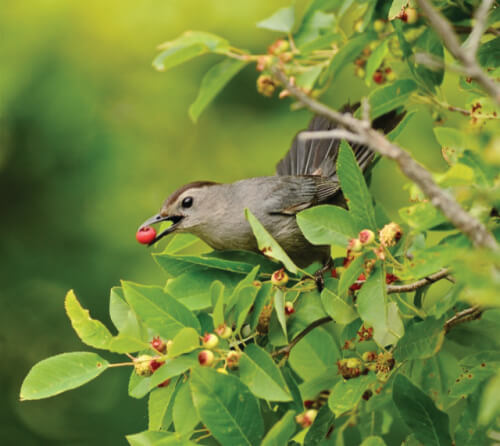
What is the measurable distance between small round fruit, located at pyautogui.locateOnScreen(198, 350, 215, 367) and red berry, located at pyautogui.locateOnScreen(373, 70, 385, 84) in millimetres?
1436

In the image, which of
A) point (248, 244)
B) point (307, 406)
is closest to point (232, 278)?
point (307, 406)

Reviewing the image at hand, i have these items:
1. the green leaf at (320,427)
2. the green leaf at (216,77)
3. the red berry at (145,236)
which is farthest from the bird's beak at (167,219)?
the green leaf at (320,427)

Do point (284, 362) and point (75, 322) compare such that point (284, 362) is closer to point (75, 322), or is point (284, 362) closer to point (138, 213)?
point (75, 322)

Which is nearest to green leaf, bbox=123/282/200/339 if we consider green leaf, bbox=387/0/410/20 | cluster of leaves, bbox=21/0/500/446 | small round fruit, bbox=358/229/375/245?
cluster of leaves, bbox=21/0/500/446

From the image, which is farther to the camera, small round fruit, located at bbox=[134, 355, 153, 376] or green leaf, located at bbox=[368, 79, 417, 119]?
green leaf, located at bbox=[368, 79, 417, 119]

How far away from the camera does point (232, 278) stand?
6.63 ft

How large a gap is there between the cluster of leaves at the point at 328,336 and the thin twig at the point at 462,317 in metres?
0.02

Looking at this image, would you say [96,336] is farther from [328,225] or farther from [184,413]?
[328,225]

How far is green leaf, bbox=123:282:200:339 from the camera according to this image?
1.70 meters

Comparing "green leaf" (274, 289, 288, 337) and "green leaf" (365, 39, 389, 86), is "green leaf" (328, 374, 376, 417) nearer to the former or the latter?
"green leaf" (274, 289, 288, 337)

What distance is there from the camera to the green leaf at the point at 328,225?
176cm

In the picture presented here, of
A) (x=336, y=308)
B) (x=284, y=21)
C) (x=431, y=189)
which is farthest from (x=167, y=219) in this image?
(x=431, y=189)

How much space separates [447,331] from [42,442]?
3.48 metres

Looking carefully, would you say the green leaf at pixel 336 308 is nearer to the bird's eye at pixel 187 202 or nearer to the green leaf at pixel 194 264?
the green leaf at pixel 194 264
